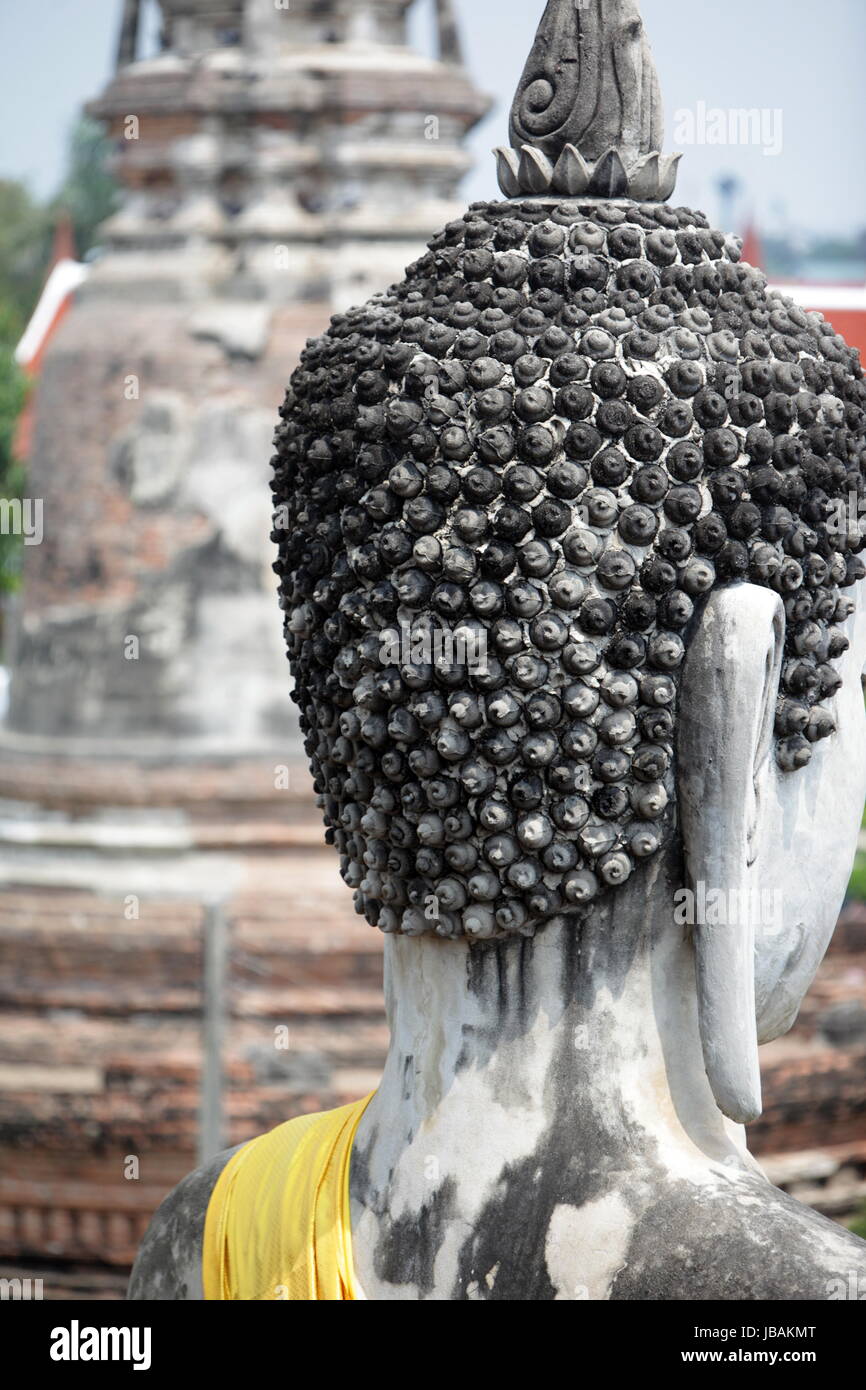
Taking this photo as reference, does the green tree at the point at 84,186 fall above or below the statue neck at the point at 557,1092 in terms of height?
above

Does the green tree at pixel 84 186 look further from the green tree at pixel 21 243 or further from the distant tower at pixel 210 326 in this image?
the distant tower at pixel 210 326

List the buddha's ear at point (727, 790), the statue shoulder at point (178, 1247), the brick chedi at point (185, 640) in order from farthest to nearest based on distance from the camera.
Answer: the brick chedi at point (185, 640) → the statue shoulder at point (178, 1247) → the buddha's ear at point (727, 790)

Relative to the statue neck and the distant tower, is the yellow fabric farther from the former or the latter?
the distant tower

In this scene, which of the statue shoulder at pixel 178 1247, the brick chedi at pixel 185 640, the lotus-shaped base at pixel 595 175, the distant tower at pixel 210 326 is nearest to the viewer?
the lotus-shaped base at pixel 595 175

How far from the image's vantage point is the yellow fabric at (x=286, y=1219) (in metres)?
2.70

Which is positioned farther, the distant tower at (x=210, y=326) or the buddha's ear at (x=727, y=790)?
the distant tower at (x=210, y=326)

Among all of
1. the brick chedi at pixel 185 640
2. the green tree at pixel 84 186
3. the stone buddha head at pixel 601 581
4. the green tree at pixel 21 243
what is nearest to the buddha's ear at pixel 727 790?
the stone buddha head at pixel 601 581

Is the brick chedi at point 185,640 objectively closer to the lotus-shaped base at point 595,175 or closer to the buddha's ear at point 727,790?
the lotus-shaped base at point 595,175

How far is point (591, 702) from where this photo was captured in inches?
97.8

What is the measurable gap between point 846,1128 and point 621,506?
314 inches

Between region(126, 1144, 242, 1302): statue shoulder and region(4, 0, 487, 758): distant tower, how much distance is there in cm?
654

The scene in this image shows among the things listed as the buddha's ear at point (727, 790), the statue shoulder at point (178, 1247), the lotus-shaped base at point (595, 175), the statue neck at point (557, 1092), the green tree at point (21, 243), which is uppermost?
the green tree at point (21, 243)

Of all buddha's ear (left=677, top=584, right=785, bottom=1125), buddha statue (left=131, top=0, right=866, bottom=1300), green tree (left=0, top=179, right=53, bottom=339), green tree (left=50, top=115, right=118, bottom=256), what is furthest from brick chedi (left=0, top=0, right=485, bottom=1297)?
green tree (left=50, top=115, right=118, bottom=256)

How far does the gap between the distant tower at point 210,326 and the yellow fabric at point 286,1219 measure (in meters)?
6.59
